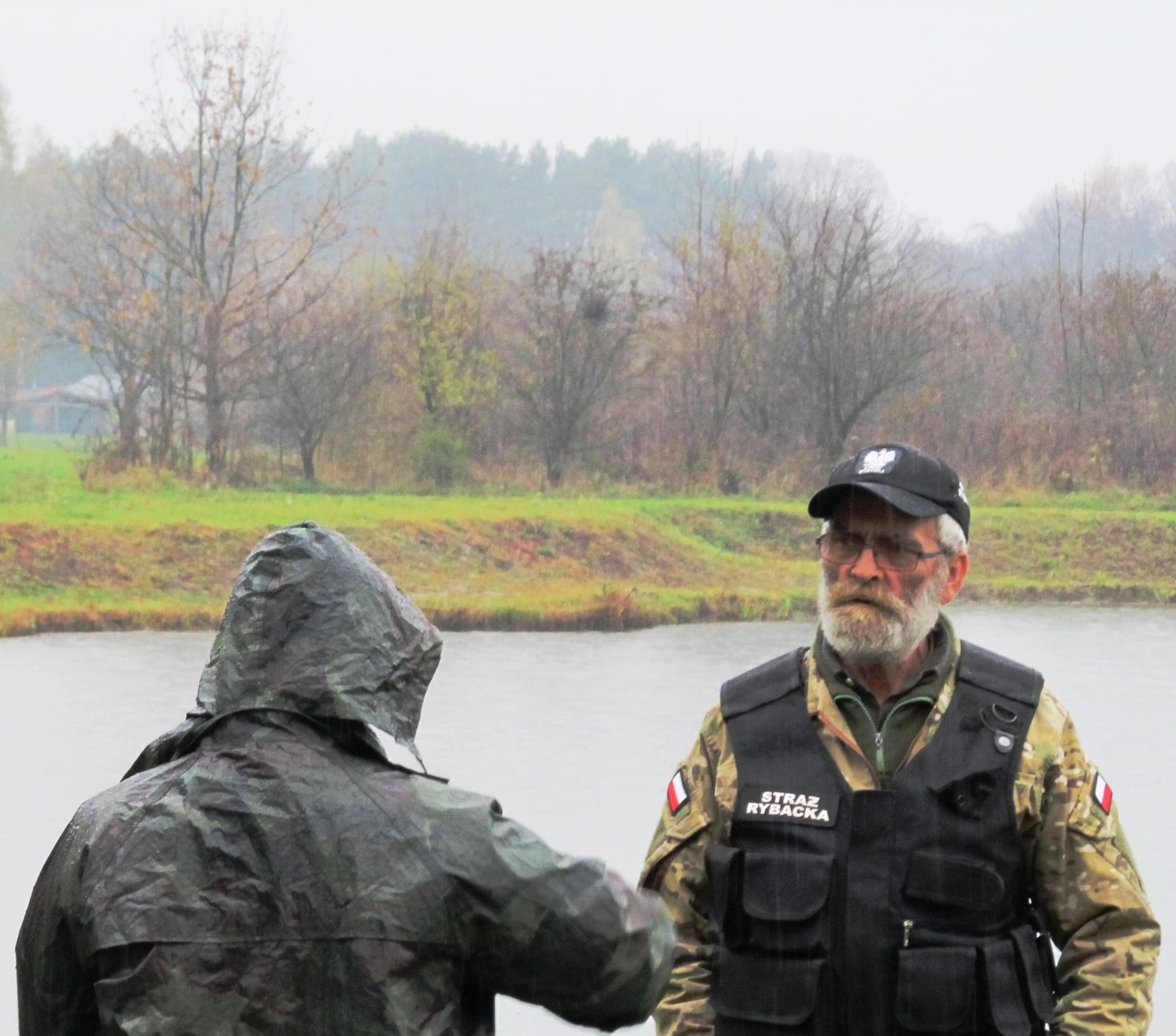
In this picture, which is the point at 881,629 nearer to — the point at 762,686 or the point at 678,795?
the point at 762,686

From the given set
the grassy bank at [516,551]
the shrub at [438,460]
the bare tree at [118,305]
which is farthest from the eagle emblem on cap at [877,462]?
the bare tree at [118,305]

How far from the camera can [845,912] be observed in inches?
73.6

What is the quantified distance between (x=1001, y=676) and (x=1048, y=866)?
0.21 m

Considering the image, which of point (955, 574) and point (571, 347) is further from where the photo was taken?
point (571, 347)

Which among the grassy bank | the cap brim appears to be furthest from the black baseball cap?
the grassy bank

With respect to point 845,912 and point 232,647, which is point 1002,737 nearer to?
point 845,912

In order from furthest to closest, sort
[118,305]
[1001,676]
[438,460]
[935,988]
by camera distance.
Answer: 1. [118,305]
2. [438,460]
3. [1001,676]
4. [935,988]

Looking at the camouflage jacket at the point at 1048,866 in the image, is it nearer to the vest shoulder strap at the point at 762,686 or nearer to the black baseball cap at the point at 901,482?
the vest shoulder strap at the point at 762,686

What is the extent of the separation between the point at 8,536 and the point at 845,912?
28.9ft

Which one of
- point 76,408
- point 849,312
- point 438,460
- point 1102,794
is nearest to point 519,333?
point 438,460

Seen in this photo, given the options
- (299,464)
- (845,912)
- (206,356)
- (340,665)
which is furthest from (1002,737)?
(206,356)

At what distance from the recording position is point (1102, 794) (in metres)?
1.90

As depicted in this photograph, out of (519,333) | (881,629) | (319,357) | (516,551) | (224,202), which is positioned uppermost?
(224,202)

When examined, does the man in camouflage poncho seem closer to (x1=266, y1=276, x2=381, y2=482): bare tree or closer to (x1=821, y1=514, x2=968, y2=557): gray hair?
(x1=821, y1=514, x2=968, y2=557): gray hair
